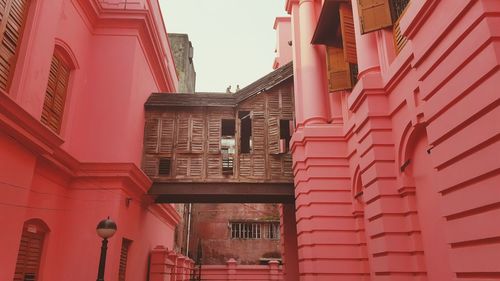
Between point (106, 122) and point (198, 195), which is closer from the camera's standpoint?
point (106, 122)

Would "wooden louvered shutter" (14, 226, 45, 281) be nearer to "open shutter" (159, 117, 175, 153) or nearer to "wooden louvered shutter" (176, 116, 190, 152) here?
"open shutter" (159, 117, 175, 153)

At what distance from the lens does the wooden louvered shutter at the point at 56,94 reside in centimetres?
1007

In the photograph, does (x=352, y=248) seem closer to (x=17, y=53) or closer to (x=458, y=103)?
(x=458, y=103)

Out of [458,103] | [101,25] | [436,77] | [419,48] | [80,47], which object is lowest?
[458,103]

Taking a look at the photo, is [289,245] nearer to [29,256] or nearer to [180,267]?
[180,267]

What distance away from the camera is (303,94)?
13.2 m

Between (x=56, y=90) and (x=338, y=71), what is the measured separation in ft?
25.8

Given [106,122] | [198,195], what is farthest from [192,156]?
[106,122]

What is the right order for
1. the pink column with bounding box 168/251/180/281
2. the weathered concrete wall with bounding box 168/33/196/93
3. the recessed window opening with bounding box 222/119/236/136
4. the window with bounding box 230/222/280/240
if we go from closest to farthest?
the recessed window opening with bounding box 222/119/236/136, the pink column with bounding box 168/251/180/281, the window with bounding box 230/222/280/240, the weathered concrete wall with bounding box 168/33/196/93

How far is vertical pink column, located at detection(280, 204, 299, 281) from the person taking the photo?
15.7m

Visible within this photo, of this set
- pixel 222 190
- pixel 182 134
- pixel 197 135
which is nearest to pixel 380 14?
pixel 222 190

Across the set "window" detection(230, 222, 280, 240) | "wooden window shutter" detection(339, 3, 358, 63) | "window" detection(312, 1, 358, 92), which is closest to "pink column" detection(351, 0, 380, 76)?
"wooden window shutter" detection(339, 3, 358, 63)

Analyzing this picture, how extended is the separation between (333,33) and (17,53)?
28.8 feet

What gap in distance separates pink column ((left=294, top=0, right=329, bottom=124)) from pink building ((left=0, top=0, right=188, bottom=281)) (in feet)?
17.8
